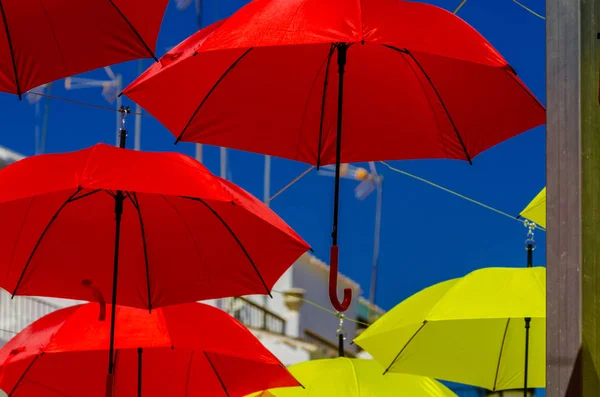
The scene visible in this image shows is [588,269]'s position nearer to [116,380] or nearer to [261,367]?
[261,367]

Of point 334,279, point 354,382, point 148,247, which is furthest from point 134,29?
point 354,382

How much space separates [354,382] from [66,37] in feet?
9.21

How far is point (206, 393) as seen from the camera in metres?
6.97

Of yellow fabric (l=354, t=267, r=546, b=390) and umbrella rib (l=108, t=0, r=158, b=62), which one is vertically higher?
umbrella rib (l=108, t=0, r=158, b=62)

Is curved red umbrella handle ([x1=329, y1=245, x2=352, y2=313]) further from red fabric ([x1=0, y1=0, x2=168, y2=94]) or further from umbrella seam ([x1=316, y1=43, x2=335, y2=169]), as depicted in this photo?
red fabric ([x1=0, y1=0, x2=168, y2=94])

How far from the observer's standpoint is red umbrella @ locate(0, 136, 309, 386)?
19.7ft

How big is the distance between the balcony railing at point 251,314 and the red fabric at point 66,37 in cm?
1756

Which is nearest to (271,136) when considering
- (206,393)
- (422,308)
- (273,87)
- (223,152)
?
(273,87)

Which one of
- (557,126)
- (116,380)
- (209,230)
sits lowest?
(116,380)

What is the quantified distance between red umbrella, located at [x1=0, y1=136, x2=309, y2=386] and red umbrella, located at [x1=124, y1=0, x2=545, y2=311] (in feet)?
1.33

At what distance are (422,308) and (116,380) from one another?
2.12 meters

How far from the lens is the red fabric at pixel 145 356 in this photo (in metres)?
6.25

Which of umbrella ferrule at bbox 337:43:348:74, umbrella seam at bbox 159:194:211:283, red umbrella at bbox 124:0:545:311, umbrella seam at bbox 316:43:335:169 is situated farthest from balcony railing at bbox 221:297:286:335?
umbrella ferrule at bbox 337:43:348:74

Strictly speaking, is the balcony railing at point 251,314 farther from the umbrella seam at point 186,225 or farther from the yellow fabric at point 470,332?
the umbrella seam at point 186,225
